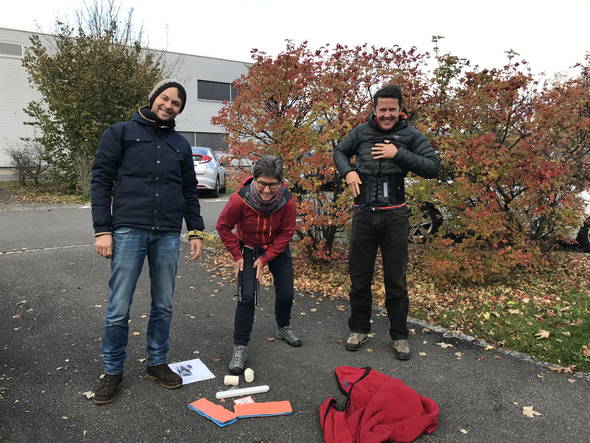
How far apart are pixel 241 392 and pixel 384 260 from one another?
1605mm

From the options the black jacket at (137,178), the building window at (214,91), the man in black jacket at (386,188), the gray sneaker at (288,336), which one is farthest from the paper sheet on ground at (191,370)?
the building window at (214,91)

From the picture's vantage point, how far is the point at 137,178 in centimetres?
297

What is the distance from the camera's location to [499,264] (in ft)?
17.9

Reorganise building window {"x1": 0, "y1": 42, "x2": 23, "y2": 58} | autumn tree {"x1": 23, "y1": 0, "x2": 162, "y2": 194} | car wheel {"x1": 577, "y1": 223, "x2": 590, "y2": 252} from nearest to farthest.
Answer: car wheel {"x1": 577, "y1": 223, "x2": 590, "y2": 252}
autumn tree {"x1": 23, "y1": 0, "x2": 162, "y2": 194}
building window {"x1": 0, "y1": 42, "x2": 23, "y2": 58}

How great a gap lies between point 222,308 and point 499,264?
335 centimetres

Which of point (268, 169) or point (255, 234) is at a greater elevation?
point (268, 169)

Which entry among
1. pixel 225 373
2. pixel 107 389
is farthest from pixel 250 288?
pixel 107 389

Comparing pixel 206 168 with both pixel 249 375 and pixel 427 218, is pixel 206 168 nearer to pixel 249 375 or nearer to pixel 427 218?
pixel 427 218

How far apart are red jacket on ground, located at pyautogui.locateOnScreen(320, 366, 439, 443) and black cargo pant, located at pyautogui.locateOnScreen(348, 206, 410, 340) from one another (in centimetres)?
97

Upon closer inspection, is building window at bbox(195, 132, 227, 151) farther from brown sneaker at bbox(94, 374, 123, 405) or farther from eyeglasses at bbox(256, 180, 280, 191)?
brown sneaker at bbox(94, 374, 123, 405)

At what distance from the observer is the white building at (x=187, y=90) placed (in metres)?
25.0

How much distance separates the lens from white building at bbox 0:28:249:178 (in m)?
25.0

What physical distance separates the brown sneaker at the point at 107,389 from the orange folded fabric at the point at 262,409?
0.85 m

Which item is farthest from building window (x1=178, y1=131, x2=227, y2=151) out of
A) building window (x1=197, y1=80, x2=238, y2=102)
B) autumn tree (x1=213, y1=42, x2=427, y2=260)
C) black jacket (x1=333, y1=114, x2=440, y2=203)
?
black jacket (x1=333, y1=114, x2=440, y2=203)
